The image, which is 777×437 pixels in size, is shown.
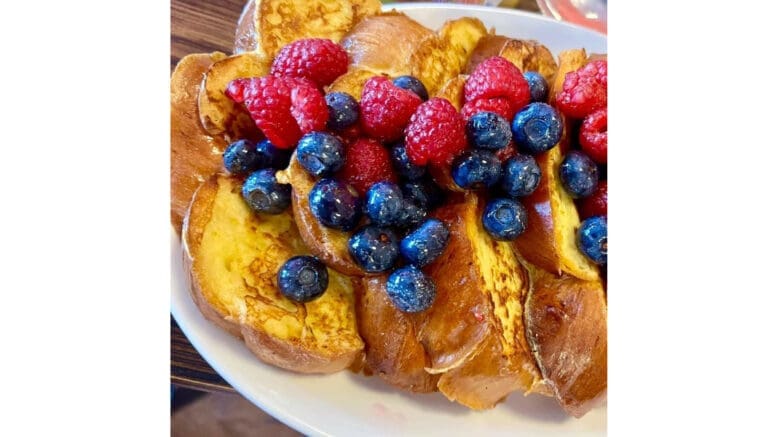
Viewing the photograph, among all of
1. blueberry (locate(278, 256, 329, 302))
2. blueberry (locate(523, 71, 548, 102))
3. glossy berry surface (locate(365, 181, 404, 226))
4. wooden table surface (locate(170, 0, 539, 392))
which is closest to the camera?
glossy berry surface (locate(365, 181, 404, 226))

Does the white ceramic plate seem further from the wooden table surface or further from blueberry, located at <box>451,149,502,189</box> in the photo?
blueberry, located at <box>451,149,502,189</box>

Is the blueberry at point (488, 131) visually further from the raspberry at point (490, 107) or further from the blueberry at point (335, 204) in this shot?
the blueberry at point (335, 204)

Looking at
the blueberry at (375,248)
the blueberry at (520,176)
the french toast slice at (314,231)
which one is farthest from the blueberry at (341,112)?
the blueberry at (520,176)

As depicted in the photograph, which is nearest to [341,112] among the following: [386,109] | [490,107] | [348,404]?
[386,109]

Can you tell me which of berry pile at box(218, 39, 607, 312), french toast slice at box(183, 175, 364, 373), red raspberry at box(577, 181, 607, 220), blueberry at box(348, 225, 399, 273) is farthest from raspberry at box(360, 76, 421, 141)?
red raspberry at box(577, 181, 607, 220)

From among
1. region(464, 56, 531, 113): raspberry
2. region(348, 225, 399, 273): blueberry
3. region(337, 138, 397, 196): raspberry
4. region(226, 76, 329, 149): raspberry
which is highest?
region(464, 56, 531, 113): raspberry
